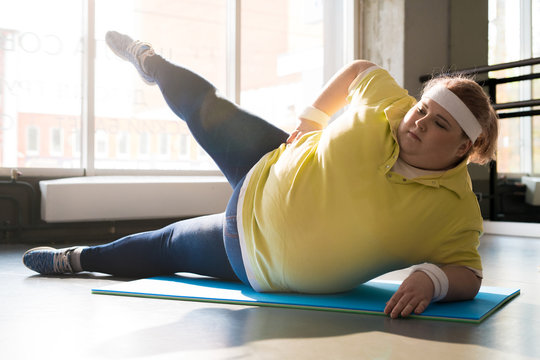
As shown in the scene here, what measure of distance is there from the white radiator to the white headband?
7.32ft

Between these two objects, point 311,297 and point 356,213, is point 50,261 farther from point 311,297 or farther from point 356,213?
point 356,213

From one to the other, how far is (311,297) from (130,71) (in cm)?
260

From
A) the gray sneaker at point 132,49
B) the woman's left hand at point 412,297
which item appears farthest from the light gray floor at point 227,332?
the gray sneaker at point 132,49

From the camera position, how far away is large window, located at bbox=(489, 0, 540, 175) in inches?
151

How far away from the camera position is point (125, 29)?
3.73 metres

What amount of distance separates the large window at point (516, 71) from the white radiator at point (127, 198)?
1.97 meters

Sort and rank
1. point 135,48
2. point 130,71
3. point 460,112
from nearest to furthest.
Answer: point 460,112, point 135,48, point 130,71

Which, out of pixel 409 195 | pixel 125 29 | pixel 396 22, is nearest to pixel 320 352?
pixel 409 195

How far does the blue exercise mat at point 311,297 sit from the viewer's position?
4.63 ft

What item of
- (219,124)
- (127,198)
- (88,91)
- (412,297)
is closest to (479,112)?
(412,297)

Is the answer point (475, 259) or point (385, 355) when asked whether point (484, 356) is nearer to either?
point (385, 355)

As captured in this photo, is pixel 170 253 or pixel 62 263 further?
pixel 62 263

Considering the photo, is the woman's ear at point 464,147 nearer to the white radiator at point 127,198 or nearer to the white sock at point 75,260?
the white sock at point 75,260

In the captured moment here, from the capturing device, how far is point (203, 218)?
176 centimetres
